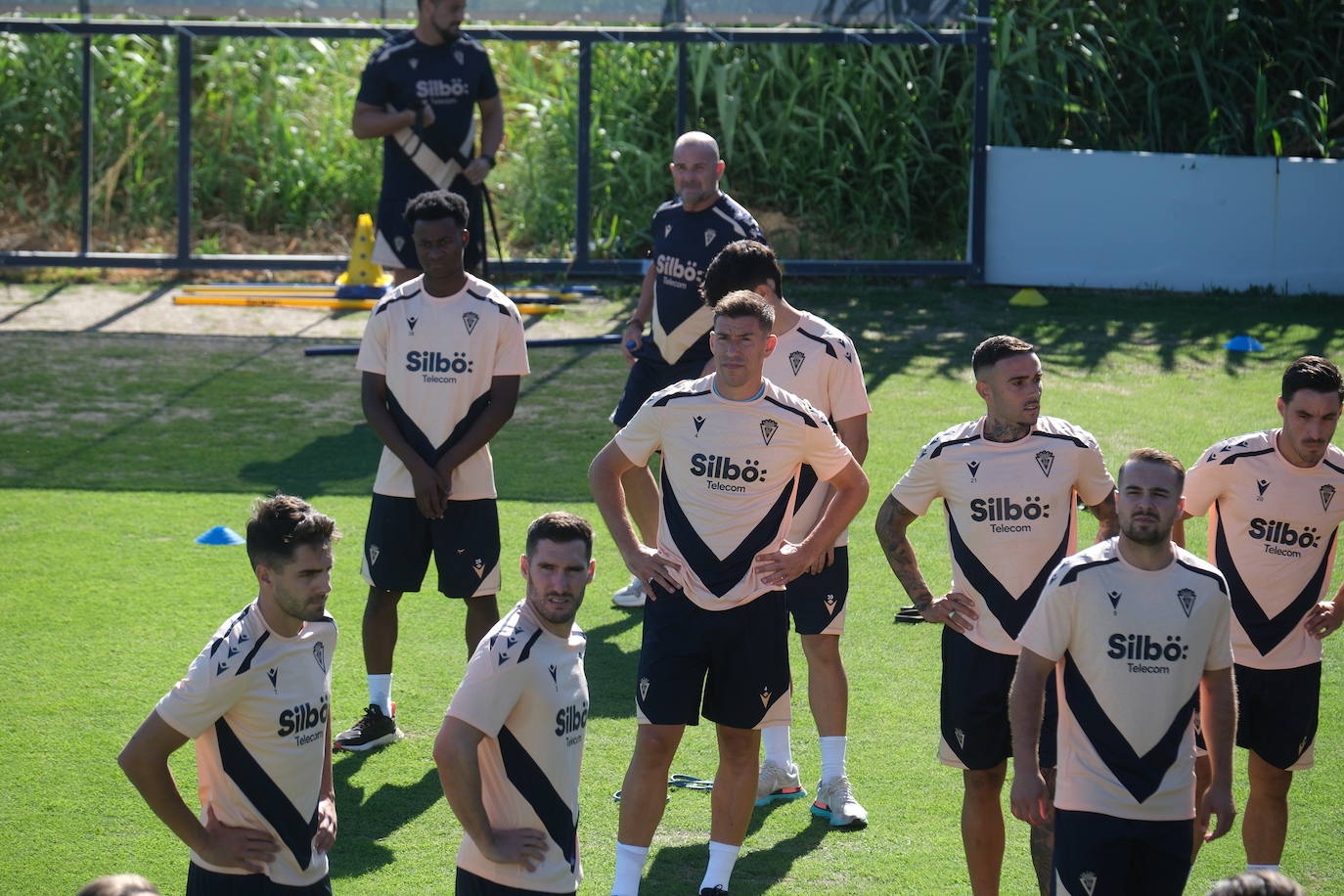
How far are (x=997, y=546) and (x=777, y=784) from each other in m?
1.60

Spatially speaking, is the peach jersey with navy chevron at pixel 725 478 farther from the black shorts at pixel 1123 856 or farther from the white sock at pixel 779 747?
the black shorts at pixel 1123 856

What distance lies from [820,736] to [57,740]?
122 inches

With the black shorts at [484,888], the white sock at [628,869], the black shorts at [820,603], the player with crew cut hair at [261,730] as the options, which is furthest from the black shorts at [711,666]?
the player with crew cut hair at [261,730]

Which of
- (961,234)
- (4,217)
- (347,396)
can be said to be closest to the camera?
(347,396)

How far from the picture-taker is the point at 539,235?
1734 cm

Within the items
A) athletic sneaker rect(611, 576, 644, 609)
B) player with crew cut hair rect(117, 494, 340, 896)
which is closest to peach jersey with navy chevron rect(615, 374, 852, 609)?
player with crew cut hair rect(117, 494, 340, 896)

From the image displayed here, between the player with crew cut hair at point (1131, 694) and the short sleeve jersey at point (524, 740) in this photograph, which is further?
the player with crew cut hair at point (1131, 694)

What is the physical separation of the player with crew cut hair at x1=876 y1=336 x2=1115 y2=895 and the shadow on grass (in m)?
2.07

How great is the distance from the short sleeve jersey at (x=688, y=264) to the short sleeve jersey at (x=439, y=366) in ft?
5.00

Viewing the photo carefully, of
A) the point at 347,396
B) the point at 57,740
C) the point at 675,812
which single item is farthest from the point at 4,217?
the point at 675,812

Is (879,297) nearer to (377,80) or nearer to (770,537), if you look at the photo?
(377,80)

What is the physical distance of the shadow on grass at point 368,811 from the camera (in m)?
5.74

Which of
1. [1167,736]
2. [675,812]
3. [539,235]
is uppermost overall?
[539,235]

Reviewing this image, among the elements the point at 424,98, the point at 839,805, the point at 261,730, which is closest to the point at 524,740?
the point at 261,730
